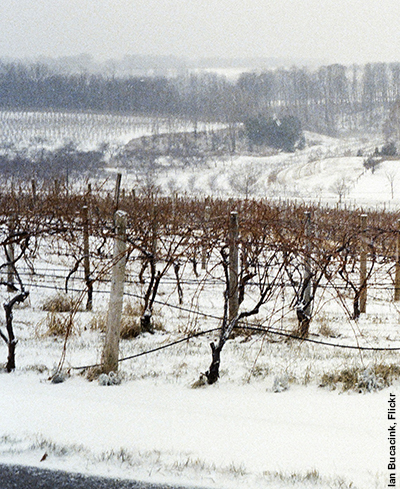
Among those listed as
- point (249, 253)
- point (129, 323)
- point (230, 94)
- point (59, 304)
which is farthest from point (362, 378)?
point (230, 94)

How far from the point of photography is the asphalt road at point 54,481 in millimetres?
2326

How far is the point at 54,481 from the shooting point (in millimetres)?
2359

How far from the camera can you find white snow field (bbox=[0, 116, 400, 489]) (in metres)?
2.46

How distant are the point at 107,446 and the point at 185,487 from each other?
0.53 metres

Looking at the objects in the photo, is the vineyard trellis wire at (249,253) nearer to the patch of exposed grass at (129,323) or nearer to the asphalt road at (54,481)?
the patch of exposed grass at (129,323)

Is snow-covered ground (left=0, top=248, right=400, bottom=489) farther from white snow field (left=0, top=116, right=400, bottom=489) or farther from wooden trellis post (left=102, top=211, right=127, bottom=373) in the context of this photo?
wooden trellis post (left=102, top=211, right=127, bottom=373)

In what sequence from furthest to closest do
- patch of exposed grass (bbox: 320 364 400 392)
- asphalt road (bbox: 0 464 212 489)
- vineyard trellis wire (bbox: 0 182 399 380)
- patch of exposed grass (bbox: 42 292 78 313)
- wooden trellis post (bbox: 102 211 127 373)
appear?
patch of exposed grass (bbox: 42 292 78 313), vineyard trellis wire (bbox: 0 182 399 380), wooden trellis post (bbox: 102 211 127 373), patch of exposed grass (bbox: 320 364 400 392), asphalt road (bbox: 0 464 212 489)

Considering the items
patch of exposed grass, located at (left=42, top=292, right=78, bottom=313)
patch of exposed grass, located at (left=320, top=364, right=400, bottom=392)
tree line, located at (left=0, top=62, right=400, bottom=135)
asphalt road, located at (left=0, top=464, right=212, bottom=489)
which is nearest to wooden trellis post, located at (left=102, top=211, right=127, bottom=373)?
asphalt road, located at (left=0, top=464, right=212, bottom=489)

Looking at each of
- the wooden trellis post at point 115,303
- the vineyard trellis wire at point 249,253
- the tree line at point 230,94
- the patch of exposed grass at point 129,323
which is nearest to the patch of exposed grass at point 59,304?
the vineyard trellis wire at point 249,253

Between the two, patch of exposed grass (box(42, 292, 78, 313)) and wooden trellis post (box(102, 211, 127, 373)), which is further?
patch of exposed grass (box(42, 292, 78, 313))

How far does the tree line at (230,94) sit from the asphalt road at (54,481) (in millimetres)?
75281

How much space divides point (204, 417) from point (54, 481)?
94cm

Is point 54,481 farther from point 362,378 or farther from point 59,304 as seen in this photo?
point 59,304

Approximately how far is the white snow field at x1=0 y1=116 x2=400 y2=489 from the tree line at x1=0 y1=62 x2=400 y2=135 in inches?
2891
